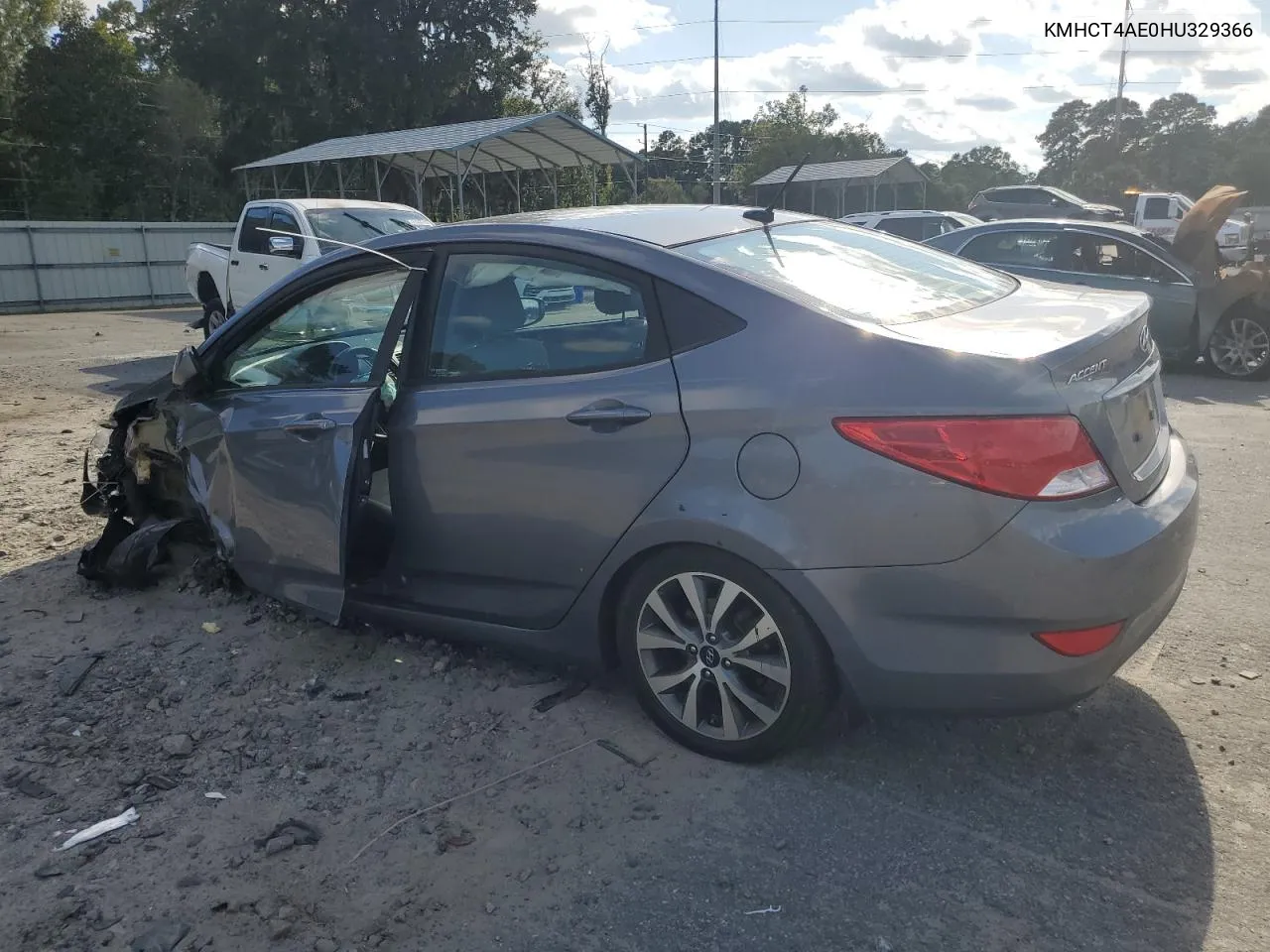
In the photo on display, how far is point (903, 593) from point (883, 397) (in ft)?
1.74

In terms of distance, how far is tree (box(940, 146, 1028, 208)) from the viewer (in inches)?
2640

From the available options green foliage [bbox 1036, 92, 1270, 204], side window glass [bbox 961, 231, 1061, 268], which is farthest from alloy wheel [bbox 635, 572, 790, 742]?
green foliage [bbox 1036, 92, 1270, 204]

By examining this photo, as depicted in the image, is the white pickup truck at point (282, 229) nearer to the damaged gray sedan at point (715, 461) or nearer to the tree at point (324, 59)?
the damaged gray sedan at point (715, 461)

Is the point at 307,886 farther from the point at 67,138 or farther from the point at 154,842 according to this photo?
the point at 67,138

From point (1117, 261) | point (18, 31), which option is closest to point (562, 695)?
point (1117, 261)

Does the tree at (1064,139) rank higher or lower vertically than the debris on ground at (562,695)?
higher

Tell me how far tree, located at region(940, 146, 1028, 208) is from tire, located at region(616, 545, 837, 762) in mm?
63225

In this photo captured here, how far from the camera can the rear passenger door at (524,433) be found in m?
3.14

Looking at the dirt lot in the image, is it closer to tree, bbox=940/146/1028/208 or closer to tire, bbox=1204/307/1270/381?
tire, bbox=1204/307/1270/381

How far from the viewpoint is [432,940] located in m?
2.50

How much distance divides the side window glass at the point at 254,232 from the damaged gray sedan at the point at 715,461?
29.8ft

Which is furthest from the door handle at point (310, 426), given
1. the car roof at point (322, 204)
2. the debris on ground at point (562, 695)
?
the car roof at point (322, 204)

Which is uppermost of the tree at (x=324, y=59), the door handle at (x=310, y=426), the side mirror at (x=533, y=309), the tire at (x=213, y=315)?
the tree at (x=324, y=59)

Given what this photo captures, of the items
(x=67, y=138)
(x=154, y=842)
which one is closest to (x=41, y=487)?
(x=154, y=842)
